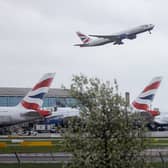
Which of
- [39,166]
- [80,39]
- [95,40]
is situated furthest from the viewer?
[80,39]

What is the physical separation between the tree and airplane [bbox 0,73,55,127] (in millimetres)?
58211

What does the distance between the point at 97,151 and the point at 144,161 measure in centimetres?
144

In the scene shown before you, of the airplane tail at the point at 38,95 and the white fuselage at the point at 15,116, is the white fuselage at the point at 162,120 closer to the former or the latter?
the airplane tail at the point at 38,95

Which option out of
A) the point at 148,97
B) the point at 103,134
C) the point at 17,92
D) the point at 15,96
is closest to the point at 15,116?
the point at 148,97

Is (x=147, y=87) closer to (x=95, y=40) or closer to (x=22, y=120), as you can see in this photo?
(x=95, y=40)

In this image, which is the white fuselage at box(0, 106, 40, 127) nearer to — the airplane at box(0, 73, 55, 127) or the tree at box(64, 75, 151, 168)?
the airplane at box(0, 73, 55, 127)

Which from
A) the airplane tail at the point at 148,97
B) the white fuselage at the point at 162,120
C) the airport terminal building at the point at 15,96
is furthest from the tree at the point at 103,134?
the airport terminal building at the point at 15,96

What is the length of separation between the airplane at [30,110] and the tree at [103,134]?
58211mm

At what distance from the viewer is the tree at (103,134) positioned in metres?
16.5

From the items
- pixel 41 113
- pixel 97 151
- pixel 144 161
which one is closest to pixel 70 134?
pixel 97 151

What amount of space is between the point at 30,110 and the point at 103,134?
6126cm

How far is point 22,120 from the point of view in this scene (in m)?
75.6

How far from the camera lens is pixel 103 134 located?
16609mm

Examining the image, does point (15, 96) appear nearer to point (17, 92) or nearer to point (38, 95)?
point (17, 92)
